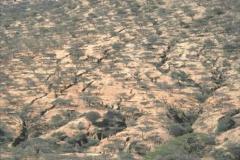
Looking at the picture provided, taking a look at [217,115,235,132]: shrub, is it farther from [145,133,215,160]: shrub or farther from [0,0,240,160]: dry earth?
[145,133,215,160]: shrub

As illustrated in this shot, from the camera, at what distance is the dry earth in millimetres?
24062

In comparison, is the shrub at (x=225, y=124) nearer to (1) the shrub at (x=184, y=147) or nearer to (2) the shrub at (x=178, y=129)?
(1) the shrub at (x=184, y=147)

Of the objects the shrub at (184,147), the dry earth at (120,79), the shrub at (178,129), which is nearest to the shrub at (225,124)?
the dry earth at (120,79)

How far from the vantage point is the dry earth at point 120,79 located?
78.9 feet

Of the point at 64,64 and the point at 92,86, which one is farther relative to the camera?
the point at 64,64

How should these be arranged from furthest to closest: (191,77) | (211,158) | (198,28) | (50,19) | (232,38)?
(50,19), (198,28), (232,38), (191,77), (211,158)

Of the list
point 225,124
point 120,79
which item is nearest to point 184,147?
point 225,124

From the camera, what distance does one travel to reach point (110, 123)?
2598 centimetres

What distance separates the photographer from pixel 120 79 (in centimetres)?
3105

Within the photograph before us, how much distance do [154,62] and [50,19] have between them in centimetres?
1161

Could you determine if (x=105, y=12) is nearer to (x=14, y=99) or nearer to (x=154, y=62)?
(x=154, y=62)

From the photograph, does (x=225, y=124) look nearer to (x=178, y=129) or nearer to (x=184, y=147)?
(x=178, y=129)

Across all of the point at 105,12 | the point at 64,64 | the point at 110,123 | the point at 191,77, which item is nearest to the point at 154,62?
the point at 191,77

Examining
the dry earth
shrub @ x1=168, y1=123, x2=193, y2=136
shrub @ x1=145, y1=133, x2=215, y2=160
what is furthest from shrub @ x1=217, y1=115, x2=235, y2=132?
shrub @ x1=168, y1=123, x2=193, y2=136
